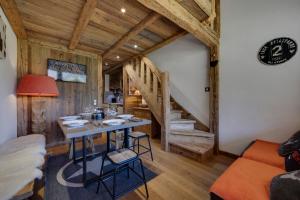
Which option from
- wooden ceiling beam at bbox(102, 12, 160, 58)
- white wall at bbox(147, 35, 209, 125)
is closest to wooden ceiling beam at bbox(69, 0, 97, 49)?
wooden ceiling beam at bbox(102, 12, 160, 58)

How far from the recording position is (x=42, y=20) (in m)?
2.40

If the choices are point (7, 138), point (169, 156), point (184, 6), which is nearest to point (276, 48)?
point (184, 6)

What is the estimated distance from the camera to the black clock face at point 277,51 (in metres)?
2.16

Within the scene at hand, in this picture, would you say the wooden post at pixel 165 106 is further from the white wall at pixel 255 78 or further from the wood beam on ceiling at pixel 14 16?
the wood beam on ceiling at pixel 14 16

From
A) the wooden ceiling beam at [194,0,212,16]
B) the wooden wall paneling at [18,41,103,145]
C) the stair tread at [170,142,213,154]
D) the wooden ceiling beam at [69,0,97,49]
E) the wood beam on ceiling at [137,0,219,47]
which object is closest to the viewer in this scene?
the wood beam on ceiling at [137,0,219,47]

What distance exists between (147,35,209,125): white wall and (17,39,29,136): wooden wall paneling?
3391mm

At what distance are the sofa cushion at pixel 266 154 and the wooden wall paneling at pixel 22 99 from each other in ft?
13.5

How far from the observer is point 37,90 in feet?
7.81

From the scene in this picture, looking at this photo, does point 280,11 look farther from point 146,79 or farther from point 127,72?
point 127,72

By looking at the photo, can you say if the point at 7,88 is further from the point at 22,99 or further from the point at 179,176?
the point at 179,176

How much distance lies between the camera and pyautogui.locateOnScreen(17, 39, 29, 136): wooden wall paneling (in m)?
2.83

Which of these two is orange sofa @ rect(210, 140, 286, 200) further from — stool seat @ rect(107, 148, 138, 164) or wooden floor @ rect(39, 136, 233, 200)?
stool seat @ rect(107, 148, 138, 164)

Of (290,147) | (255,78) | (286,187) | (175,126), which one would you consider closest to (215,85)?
(255,78)

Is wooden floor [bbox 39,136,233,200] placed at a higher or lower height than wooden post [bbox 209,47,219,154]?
lower
